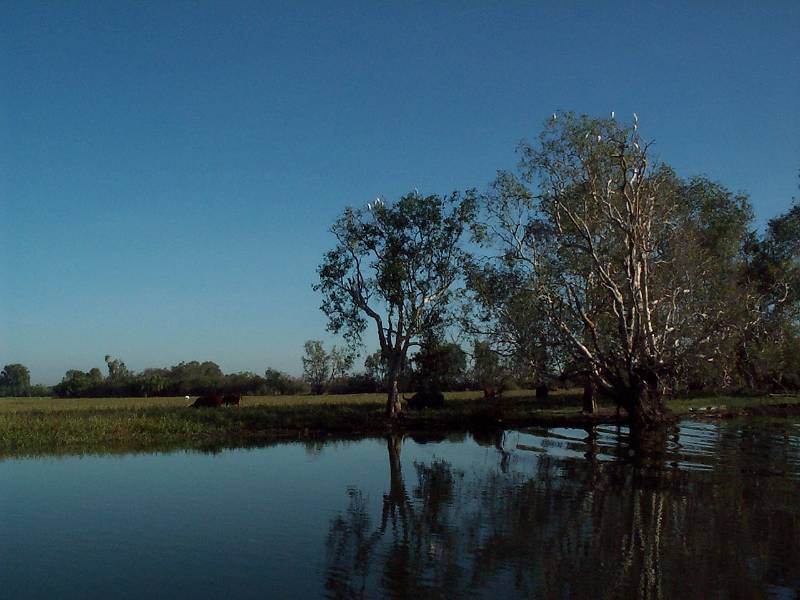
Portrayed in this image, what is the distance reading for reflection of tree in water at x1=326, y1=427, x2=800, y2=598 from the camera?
10.3m

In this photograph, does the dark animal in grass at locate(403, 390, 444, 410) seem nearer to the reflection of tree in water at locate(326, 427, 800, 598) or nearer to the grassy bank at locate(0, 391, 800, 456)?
the grassy bank at locate(0, 391, 800, 456)

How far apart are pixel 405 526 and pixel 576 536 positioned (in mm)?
3264

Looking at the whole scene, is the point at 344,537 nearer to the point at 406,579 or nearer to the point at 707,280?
the point at 406,579

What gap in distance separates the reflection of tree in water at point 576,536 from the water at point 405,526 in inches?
2.1

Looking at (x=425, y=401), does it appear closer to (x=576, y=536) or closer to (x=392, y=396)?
(x=392, y=396)

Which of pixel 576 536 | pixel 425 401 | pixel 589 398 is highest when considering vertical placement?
pixel 589 398

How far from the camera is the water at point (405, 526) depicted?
1046 centimetres

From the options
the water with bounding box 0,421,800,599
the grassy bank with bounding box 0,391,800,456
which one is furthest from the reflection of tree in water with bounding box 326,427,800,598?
the grassy bank with bounding box 0,391,800,456

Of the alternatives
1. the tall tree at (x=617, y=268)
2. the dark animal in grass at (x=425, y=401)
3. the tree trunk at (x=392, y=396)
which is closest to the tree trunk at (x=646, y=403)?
the tall tree at (x=617, y=268)

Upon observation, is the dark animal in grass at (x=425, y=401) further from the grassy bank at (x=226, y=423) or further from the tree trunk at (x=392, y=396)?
the tree trunk at (x=392, y=396)

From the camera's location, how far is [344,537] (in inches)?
519

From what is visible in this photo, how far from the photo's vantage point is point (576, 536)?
13.1m

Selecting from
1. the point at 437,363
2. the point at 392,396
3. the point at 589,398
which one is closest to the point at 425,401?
the point at 437,363

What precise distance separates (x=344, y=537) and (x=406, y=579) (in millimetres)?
2893
